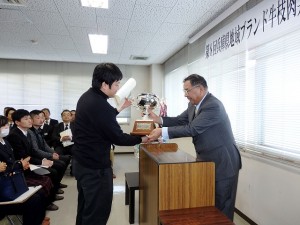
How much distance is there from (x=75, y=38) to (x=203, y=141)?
3.27m

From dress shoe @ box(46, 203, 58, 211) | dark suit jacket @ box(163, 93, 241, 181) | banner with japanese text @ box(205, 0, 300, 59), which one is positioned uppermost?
banner with japanese text @ box(205, 0, 300, 59)

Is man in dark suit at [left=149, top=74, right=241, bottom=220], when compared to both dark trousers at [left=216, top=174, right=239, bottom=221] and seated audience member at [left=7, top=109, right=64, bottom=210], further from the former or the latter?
seated audience member at [left=7, top=109, right=64, bottom=210]

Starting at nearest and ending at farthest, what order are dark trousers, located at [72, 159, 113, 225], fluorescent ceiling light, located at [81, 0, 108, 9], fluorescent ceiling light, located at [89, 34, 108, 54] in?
dark trousers, located at [72, 159, 113, 225], fluorescent ceiling light, located at [81, 0, 108, 9], fluorescent ceiling light, located at [89, 34, 108, 54]

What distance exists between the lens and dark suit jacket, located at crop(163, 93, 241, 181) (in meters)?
1.72

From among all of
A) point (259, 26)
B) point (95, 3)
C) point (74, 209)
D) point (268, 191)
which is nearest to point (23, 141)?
point (74, 209)

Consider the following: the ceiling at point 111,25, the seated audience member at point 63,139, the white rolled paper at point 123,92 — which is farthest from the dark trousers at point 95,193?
the seated audience member at point 63,139

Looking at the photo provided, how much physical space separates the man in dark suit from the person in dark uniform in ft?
1.33

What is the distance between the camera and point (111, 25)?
3480 millimetres

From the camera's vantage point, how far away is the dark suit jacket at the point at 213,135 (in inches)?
67.8

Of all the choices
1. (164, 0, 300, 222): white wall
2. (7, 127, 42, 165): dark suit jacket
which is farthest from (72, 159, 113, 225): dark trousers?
(164, 0, 300, 222): white wall

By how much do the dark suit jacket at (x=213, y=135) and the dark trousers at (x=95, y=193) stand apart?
22.2 inches

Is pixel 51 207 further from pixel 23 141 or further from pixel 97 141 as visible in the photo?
pixel 97 141

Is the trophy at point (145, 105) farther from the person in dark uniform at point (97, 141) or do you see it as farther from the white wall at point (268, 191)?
the white wall at point (268, 191)

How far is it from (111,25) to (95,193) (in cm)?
265
